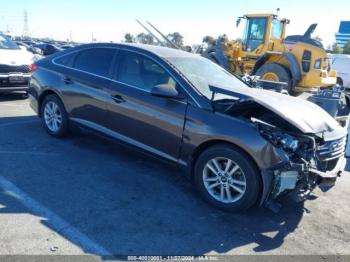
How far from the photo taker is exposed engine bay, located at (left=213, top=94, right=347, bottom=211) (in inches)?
143

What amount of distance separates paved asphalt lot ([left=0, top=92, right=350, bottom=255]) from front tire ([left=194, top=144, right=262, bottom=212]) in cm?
15

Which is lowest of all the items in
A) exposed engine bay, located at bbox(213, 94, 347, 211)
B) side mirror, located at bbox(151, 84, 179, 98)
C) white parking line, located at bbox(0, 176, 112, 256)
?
white parking line, located at bbox(0, 176, 112, 256)

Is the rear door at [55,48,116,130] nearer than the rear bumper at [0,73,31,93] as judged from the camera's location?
Yes

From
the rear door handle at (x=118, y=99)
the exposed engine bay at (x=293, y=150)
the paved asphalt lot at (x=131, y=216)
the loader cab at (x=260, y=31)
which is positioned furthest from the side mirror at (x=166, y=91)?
the loader cab at (x=260, y=31)

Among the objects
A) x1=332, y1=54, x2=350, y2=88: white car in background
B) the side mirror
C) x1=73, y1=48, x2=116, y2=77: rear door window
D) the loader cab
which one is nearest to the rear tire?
the loader cab

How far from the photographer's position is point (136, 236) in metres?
3.38

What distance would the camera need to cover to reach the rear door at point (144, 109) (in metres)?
4.34

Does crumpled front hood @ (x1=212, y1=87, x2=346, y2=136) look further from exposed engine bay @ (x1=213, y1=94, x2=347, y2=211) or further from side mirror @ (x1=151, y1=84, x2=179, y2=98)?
side mirror @ (x1=151, y1=84, x2=179, y2=98)

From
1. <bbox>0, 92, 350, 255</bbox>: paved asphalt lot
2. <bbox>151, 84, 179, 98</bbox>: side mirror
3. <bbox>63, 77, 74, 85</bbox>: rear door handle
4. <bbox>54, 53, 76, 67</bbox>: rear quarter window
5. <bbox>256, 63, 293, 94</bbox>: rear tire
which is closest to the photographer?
<bbox>0, 92, 350, 255</bbox>: paved asphalt lot

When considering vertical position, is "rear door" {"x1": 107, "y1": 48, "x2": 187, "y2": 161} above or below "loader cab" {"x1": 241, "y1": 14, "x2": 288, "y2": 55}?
below

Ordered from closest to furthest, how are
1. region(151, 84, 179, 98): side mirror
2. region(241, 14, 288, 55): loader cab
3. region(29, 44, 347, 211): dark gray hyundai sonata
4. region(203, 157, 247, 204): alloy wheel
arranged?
region(29, 44, 347, 211): dark gray hyundai sonata, region(203, 157, 247, 204): alloy wheel, region(151, 84, 179, 98): side mirror, region(241, 14, 288, 55): loader cab

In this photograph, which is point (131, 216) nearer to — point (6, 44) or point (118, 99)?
point (118, 99)

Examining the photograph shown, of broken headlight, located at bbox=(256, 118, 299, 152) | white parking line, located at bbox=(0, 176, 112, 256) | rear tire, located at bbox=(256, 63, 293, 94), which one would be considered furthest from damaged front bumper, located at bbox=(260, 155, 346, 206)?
rear tire, located at bbox=(256, 63, 293, 94)

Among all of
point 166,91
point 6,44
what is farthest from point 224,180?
point 6,44
